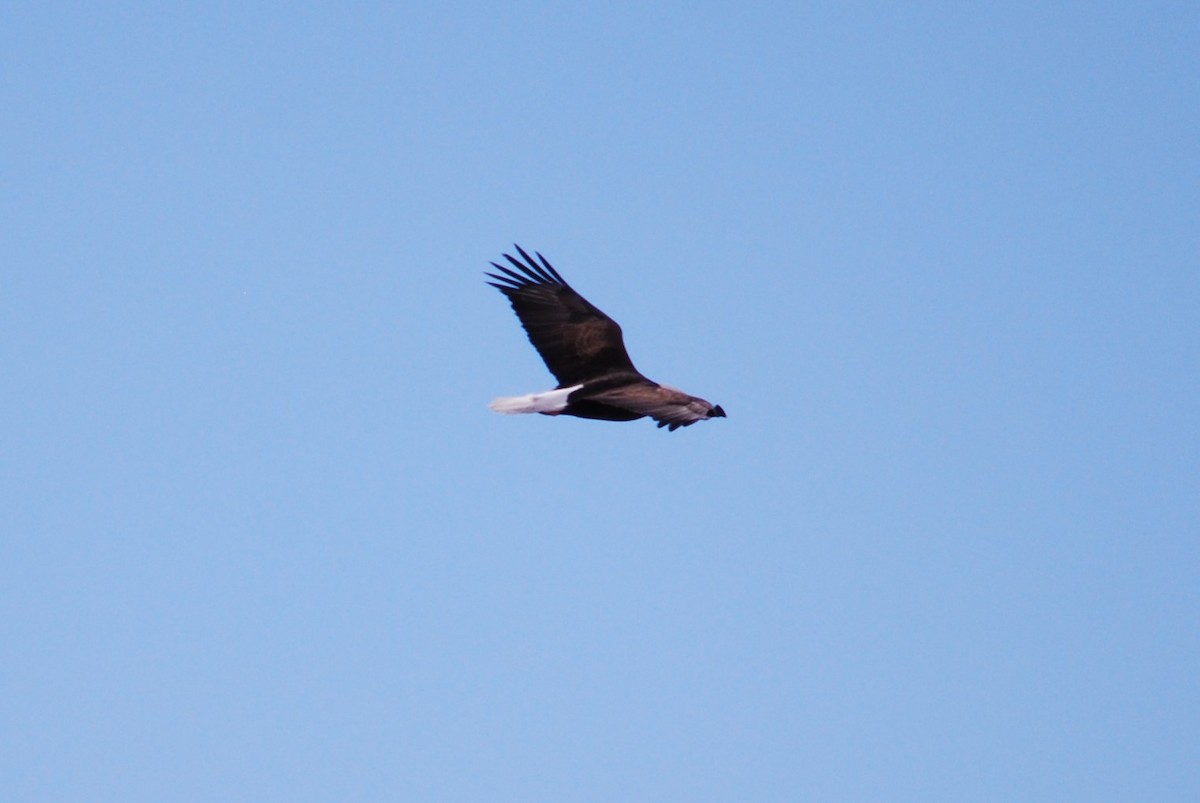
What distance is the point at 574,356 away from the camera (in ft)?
56.3

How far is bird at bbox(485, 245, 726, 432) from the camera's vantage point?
16.2m

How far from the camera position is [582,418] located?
16.6m

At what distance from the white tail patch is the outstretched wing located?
1.71 feet

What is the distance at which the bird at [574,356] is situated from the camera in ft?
53.3

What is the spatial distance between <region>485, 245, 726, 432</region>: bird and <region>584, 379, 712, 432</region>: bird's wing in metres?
0.01

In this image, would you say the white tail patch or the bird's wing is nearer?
the bird's wing

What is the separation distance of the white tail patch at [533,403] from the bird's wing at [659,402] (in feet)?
1.12

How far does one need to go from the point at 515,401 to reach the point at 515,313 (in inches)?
55.7

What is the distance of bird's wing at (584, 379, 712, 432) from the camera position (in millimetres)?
15094

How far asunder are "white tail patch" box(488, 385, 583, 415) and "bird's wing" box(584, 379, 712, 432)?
1.12ft

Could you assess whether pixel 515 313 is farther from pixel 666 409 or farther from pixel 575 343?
pixel 666 409

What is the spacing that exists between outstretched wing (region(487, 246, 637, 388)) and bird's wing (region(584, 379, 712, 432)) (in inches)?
22.8

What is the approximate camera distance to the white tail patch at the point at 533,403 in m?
16.5

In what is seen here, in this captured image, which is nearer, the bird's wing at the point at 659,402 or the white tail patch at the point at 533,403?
the bird's wing at the point at 659,402
